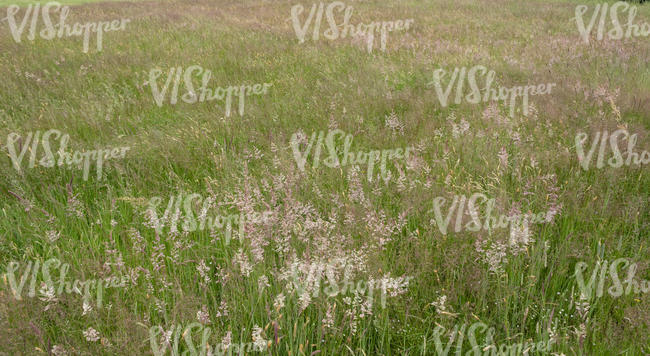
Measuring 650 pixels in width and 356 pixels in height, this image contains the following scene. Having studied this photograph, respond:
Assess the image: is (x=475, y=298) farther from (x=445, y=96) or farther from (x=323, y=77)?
(x=323, y=77)

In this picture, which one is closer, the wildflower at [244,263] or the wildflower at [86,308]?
the wildflower at [86,308]

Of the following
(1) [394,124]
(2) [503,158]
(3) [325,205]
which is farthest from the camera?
(1) [394,124]

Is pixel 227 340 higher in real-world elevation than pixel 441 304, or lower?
lower

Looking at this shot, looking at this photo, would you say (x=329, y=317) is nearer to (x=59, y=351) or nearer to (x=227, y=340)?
(x=227, y=340)

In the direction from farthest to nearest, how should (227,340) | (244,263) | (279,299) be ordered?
(244,263) < (279,299) < (227,340)

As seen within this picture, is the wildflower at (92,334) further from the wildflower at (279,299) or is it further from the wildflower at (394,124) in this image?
the wildflower at (394,124)

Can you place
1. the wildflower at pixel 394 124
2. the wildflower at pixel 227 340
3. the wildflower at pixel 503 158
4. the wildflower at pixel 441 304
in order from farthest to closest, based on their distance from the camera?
the wildflower at pixel 394 124 → the wildflower at pixel 503 158 → the wildflower at pixel 441 304 → the wildflower at pixel 227 340

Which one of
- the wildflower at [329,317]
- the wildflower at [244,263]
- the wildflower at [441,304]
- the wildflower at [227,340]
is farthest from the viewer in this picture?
the wildflower at [244,263]

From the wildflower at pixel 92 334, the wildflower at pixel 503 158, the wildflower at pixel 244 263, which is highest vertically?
the wildflower at pixel 503 158

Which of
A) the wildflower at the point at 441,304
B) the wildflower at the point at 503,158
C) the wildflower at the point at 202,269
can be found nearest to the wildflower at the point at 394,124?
the wildflower at the point at 503,158

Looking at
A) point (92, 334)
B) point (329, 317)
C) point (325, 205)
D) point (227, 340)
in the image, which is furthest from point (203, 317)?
point (325, 205)

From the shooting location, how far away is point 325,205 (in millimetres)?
3146

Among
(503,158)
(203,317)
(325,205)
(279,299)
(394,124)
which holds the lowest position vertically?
(203,317)

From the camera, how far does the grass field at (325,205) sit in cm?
213
